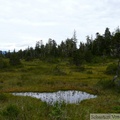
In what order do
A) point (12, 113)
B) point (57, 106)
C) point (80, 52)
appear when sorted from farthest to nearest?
point (80, 52)
point (57, 106)
point (12, 113)

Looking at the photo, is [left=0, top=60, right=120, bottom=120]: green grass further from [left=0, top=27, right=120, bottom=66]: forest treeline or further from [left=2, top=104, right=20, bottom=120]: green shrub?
[left=0, top=27, right=120, bottom=66]: forest treeline

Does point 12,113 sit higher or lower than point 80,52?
lower

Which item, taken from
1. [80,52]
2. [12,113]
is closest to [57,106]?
[12,113]

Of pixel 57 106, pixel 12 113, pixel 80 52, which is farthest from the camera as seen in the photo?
pixel 80 52

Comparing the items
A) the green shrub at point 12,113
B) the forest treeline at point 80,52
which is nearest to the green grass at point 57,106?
the green shrub at point 12,113

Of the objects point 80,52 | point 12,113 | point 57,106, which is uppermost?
point 80,52

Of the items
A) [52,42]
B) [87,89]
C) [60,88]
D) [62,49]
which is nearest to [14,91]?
[60,88]

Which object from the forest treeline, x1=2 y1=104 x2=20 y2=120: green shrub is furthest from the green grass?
the forest treeline

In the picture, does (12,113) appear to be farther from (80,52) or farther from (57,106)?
(80,52)

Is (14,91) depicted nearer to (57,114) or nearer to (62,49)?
(57,114)

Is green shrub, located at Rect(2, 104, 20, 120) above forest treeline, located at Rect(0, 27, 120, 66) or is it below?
below

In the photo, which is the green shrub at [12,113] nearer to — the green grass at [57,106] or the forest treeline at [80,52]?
the green grass at [57,106]

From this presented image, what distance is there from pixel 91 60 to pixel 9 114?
70.1 m

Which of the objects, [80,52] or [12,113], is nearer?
[12,113]
